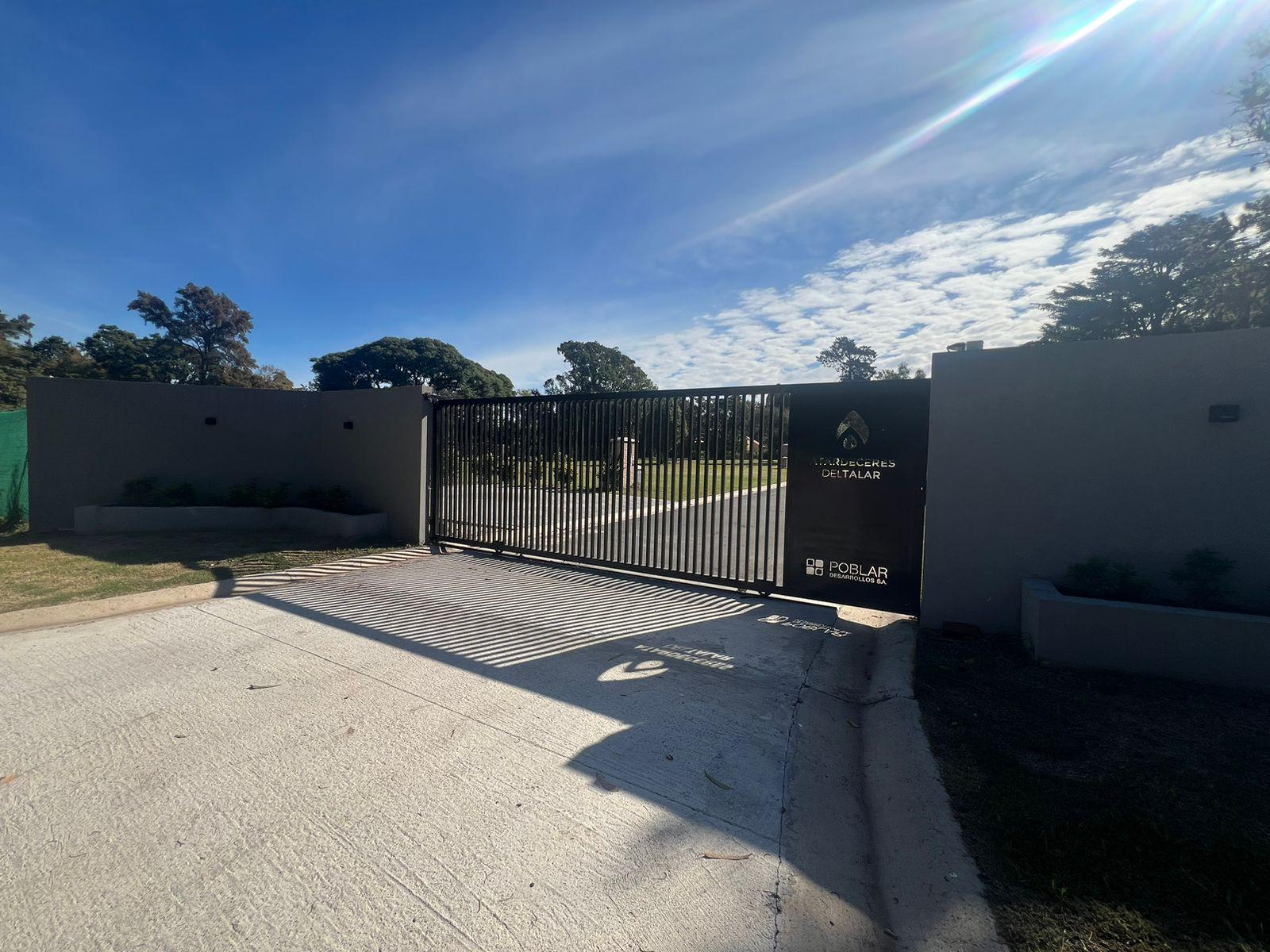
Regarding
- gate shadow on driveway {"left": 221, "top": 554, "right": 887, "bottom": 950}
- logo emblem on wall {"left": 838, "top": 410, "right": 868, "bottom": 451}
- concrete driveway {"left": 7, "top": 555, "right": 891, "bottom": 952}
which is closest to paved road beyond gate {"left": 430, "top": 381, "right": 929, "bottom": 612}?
logo emblem on wall {"left": 838, "top": 410, "right": 868, "bottom": 451}

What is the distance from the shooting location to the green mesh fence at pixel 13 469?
935 cm

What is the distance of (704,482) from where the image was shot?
621 centimetres

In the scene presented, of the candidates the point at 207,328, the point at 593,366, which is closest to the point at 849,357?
the point at 593,366

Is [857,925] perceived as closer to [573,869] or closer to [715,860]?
[715,860]

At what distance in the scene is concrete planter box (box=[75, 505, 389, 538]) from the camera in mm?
8790

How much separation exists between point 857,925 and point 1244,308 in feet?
57.3

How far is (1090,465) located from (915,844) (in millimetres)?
3448

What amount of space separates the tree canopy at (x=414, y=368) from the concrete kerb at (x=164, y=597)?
39530 mm

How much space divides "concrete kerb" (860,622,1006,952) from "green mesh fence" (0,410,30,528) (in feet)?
42.7

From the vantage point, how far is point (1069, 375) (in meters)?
4.35

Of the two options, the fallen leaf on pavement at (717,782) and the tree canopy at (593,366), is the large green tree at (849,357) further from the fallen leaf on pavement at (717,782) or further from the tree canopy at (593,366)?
the fallen leaf on pavement at (717,782)

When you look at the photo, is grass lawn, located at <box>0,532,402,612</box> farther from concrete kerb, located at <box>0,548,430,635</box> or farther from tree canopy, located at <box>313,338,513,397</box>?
tree canopy, located at <box>313,338,513,397</box>

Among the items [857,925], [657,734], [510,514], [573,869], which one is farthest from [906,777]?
[510,514]

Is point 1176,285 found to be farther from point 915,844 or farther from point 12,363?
point 12,363
